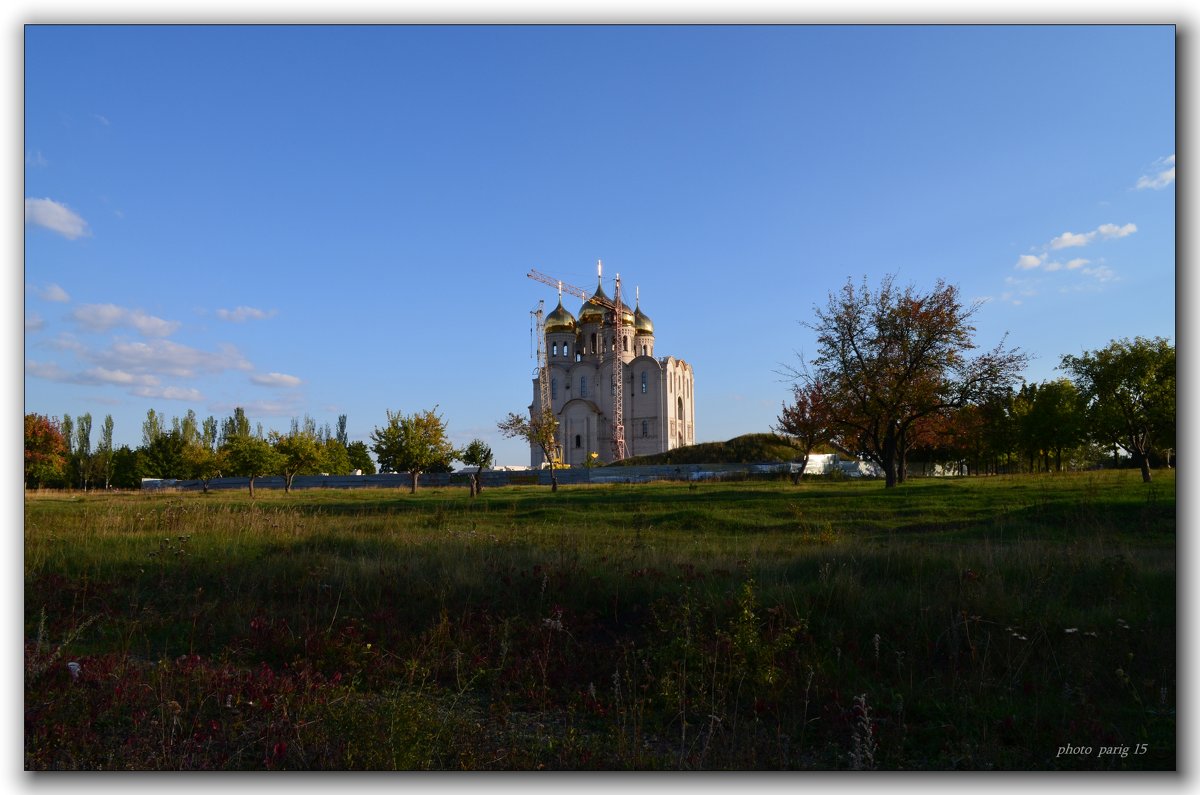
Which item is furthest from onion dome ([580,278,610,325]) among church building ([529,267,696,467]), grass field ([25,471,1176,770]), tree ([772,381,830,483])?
grass field ([25,471,1176,770])

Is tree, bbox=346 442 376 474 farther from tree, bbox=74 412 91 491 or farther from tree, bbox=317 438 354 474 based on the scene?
tree, bbox=74 412 91 491

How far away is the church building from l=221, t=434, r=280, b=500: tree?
36.0 meters

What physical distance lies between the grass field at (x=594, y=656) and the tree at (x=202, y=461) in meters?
49.6

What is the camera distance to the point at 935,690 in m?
6.56

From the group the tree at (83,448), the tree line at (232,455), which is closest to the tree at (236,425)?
the tree line at (232,455)

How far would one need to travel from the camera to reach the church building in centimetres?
8681

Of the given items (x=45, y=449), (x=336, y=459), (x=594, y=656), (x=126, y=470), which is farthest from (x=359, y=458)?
(x=594, y=656)

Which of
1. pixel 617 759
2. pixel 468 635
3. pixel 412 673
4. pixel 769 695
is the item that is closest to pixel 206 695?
pixel 412 673

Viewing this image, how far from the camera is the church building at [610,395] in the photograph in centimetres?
8681

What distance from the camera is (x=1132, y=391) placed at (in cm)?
3162

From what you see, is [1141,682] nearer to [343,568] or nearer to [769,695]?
[769,695]

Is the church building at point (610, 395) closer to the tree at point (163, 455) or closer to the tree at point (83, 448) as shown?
the tree at point (163, 455)

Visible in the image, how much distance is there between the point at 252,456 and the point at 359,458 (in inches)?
1389

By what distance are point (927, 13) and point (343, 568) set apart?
8.73 m
